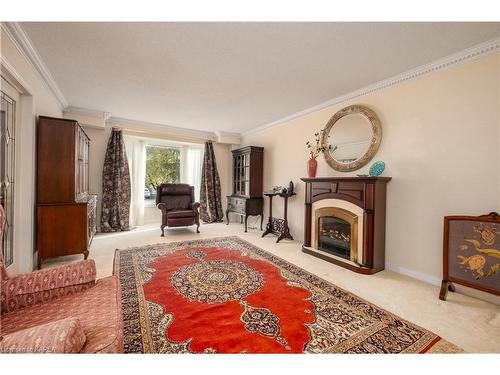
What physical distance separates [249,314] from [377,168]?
2.24 m

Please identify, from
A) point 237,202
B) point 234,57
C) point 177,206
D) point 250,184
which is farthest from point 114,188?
point 234,57

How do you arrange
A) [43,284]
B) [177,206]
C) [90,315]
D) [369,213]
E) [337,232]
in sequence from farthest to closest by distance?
[177,206], [337,232], [369,213], [43,284], [90,315]

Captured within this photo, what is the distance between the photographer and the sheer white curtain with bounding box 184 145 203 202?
5973 millimetres

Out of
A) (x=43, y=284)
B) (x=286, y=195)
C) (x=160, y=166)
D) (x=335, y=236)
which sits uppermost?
(x=160, y=166)

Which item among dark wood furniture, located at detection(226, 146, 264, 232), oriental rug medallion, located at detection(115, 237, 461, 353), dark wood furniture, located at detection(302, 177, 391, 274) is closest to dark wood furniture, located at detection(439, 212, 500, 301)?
dark wood furniture, located at detection(302, 177, 391, 274)

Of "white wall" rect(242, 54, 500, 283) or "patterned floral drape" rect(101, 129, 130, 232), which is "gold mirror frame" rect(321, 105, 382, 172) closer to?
"white wall" rect(242, 54, 500, 283)

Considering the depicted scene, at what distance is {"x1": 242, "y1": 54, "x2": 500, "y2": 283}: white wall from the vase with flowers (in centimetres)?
61

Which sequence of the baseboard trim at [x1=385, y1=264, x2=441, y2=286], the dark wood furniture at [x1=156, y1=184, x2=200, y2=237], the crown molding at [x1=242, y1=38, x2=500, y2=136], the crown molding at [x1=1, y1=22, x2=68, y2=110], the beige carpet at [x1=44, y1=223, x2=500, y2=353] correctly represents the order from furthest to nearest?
the dark wood furniture at [x1=156, y1=184, x2=200, y2=237] → the baseboard trim at [x1=385, y1=264, x2=441, y2=286] → the crown molding at [x1=242, y1=38, x2=500, y2=136] → the crown molding at [x1=1, y1=22, x2=68, y2=110] → the beige carpet at [x1=44, y1=223, x2=500, y2=353]

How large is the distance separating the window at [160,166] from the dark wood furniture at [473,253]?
563cm

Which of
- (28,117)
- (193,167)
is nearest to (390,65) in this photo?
(28,117)

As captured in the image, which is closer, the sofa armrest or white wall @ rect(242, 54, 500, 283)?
the sofa armrest

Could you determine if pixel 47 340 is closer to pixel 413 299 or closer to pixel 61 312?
pixel 61 312

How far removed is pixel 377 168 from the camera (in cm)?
275

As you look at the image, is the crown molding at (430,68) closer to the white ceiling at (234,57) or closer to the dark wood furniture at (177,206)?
the white ceiling at (234,57)
